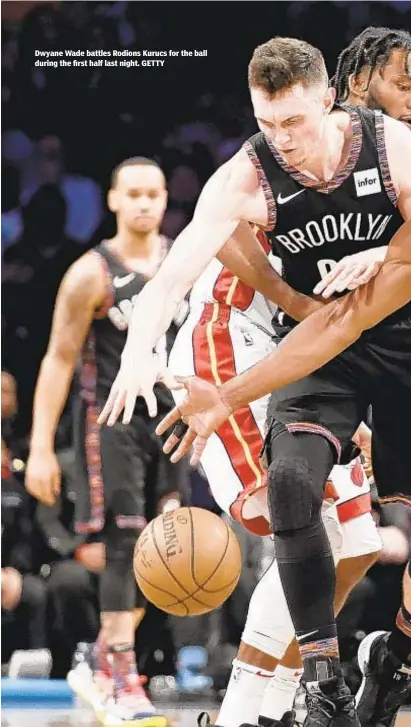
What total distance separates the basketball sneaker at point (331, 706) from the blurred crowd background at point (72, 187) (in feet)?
2.98

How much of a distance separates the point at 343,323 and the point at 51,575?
4.49 ft

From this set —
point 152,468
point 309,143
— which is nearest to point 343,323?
point 309,143

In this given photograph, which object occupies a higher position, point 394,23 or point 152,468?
point 394,23

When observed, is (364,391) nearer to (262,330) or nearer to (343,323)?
(343,323)

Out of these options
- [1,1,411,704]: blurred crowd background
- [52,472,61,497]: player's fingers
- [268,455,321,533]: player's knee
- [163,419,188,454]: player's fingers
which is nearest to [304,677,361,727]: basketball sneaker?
[268,455,321,533]: player's knee

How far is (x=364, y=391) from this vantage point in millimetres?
2672

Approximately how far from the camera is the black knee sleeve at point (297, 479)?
96.3 inches

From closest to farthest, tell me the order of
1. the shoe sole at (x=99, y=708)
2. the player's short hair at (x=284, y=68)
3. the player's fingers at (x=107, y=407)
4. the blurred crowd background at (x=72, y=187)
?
the player's short hair at (x=284, y=68), the player's fingers at (x=107, y=407), the shoe sole at (x=99, y=708), the blurred crowd background at (x=72, y=187)

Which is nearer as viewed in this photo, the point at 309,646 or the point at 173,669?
the point at 309,646

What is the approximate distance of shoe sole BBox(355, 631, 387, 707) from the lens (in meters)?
2.89

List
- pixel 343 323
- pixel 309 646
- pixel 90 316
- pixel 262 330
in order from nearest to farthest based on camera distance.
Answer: pixel 309 646 < pixel 343 323 < pixel 262 330 < pixel 90 316

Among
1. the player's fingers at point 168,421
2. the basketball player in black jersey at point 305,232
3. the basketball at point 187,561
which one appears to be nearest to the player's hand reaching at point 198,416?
the player's fingers at point 168,421

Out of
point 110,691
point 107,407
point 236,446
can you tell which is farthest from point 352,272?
point 110,691

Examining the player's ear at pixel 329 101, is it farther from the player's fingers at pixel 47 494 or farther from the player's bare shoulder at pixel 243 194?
the player's fingers at pixel 47 494
